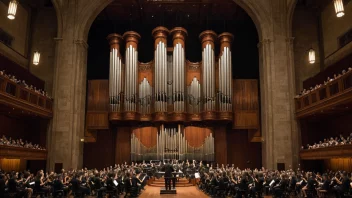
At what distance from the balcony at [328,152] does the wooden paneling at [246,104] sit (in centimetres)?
386

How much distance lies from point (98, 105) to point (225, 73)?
308 inches

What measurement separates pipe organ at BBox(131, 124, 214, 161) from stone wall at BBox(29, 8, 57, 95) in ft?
19.9

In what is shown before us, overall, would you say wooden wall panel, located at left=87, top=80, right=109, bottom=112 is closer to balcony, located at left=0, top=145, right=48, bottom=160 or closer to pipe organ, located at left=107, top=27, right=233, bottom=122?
pipe organ, located at left=107, top=27, right=233, bottom=122

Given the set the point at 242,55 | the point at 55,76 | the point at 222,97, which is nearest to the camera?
the point at 55,76

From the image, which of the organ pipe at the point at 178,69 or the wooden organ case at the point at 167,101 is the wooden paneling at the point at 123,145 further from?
the organ pipe at the point at 178,69

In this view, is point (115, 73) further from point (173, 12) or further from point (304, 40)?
point (304, 40)

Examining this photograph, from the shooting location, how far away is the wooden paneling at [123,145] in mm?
21750

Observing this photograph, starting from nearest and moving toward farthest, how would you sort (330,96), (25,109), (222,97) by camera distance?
(330,96), (25,109), (222,97)

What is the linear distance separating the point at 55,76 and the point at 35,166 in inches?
200

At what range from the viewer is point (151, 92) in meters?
21.8

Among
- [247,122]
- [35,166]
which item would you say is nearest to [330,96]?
[247,122]

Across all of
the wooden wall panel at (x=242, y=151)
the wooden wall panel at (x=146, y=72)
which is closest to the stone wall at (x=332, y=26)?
the wooden wall panel at (x=242, y=151)

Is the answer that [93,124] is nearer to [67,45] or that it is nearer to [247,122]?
[67,45]

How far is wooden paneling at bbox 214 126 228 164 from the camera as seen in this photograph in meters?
21.7
